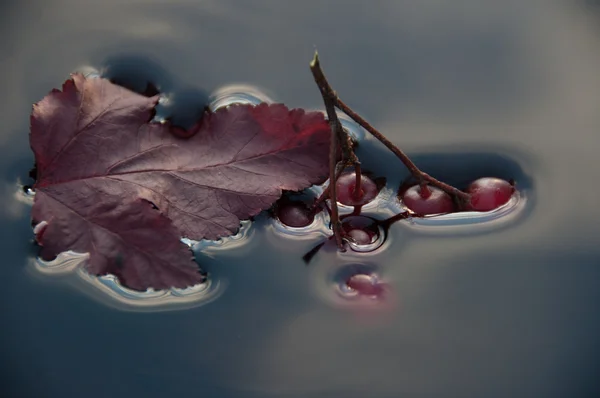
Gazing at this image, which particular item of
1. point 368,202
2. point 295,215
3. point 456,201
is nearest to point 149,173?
point 295,215

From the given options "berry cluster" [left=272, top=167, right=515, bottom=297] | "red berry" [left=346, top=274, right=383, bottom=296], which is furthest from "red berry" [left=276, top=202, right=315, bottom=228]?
"red berry" [left=346, top=274, right=383, bottom=296]

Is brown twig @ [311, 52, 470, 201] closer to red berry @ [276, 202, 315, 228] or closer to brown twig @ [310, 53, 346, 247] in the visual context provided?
brown twig @ [310, 53, 346, 247]

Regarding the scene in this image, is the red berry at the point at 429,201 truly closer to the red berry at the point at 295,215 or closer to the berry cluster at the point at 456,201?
the berry cluster at the point at 456,201

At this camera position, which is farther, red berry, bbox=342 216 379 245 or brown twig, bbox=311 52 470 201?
red berry, bbox=342 216 379 245

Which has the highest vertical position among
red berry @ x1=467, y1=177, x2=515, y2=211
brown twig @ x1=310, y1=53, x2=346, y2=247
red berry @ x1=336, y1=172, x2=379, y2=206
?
red berry @ x1=467, y1=177, x2=515, y2=211

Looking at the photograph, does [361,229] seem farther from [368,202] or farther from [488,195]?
[488,195]
